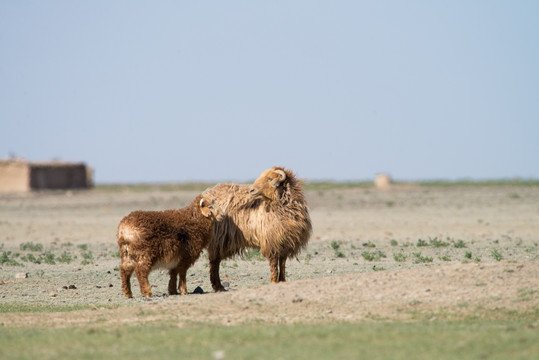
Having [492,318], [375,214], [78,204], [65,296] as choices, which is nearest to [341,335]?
[492,318]

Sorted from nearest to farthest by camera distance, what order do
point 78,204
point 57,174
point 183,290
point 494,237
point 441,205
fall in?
point 183,290
point 494,237
point 441,205
point 78,204
point 57,174

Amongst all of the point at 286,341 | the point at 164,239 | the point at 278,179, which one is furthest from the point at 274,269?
the point at 286,341

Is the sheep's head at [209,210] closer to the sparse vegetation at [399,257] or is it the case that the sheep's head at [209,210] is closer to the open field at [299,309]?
the open field at [299,309]

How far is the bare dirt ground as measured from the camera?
10828 millimetres

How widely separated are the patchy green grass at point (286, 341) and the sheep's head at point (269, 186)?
3.80 metres

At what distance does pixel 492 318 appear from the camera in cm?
1018

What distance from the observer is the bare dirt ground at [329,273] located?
10.8 metres

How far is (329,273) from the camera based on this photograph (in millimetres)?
15945

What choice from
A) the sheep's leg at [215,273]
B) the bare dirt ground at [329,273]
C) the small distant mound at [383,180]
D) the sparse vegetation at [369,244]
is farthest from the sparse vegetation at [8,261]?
the small distant mound at [383,180]

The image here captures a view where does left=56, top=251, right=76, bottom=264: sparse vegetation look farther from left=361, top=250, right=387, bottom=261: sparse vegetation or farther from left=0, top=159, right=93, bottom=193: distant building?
left=0, top=159, right=93, bottom=193: distant building

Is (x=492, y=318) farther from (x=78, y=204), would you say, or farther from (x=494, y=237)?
(x=78, y=204)

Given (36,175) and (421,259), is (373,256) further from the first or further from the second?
(36,175)

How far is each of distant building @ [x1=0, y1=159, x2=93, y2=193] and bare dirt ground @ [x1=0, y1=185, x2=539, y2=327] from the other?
1748 cm

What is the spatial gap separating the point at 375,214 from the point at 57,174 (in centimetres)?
2937
